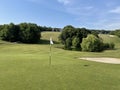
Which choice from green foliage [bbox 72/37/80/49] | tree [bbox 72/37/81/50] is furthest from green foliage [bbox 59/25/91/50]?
green foliage [bbox 72/37/80/49]

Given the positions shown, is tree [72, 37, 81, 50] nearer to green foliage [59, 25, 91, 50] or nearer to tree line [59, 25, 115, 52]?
tree line [59, 25, 115, 52]

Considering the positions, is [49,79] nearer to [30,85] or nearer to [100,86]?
[30,85]

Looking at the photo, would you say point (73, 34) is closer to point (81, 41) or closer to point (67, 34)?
point (67, 34)

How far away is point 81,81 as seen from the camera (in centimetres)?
1133

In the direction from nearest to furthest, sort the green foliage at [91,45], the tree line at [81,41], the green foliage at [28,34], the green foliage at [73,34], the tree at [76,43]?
1. the green foliage at [91,45]
2. the tree line at [81,41]
3. the tree at [76,43]
4. the green foliage at [28,34]
5. the green foliage at [73,34]

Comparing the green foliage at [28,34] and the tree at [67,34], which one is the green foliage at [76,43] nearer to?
the tree at [67,34]

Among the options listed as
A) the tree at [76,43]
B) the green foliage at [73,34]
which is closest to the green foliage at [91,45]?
the tree at [76,43]

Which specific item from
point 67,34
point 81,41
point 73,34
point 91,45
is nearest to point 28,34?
point 67,34

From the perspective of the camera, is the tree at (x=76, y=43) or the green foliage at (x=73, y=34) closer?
the tree at (x=76, y=43)

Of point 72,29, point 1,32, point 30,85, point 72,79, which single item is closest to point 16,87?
point 30,85

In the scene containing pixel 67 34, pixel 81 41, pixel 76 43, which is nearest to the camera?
pixel 76 43

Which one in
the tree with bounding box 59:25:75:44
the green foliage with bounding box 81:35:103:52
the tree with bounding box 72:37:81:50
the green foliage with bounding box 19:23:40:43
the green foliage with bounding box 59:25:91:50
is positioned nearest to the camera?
the green foliage with bounding box 81:35:103:52

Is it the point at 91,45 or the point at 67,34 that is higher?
the point at 67,34

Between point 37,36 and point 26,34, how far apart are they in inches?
186
